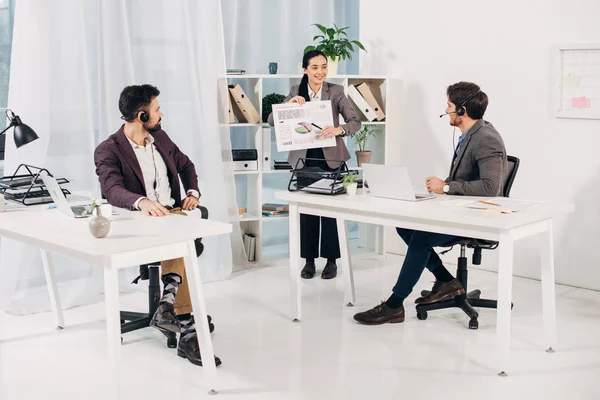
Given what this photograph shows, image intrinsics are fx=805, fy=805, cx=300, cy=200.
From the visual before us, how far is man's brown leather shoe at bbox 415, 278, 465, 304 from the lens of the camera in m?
4.50

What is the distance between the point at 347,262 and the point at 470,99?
123 cm

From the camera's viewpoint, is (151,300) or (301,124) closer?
(151,300)

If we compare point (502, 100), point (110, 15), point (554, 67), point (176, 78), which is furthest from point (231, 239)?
point (554, 67)

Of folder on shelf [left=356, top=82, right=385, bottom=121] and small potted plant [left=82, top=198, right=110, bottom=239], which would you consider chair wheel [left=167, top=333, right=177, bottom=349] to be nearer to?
small potted plant [left=82, top=198, right=110, bottom=239]

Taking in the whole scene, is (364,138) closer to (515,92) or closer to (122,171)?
(515,92)

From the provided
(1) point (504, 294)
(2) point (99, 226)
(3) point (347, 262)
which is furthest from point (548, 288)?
(2) point (99, 226)

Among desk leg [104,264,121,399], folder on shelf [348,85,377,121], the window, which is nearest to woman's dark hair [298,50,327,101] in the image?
folder on shelf [348,85,377,121]

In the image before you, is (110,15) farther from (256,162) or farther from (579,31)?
(579,31)

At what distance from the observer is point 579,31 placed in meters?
5.14

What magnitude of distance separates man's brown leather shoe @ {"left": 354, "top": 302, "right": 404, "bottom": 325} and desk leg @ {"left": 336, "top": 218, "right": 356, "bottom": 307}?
0.41 meters

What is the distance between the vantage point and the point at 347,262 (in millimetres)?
4836

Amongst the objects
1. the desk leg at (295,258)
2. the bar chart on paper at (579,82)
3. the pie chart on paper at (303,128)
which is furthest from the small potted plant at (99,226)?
the bar chart on paper at (579,82)

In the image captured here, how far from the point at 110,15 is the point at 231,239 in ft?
5.86

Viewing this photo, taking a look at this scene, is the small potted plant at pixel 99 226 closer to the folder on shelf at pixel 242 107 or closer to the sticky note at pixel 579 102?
the folder on shelf at pixel 242 107
